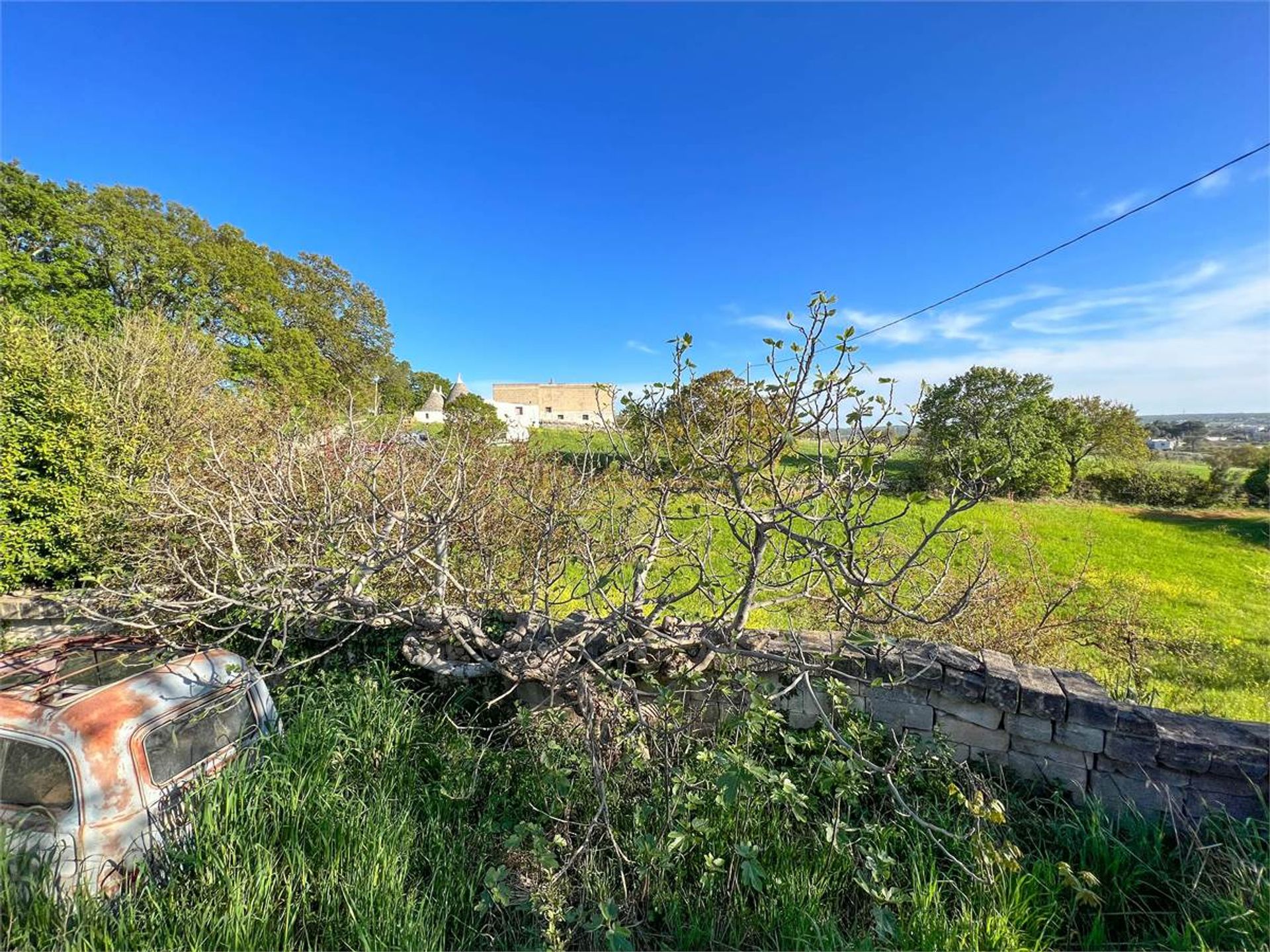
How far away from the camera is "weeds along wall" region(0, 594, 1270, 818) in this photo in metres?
2.57

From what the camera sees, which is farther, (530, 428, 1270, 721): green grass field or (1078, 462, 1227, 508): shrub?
(1078, 462, 1227, 508): shrub

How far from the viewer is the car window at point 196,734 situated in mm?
2533

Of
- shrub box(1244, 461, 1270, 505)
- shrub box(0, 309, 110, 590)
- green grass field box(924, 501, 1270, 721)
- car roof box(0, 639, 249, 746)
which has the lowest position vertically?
green grass field box(924, 501, 1270, 721)

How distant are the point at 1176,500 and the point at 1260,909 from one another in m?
20.7

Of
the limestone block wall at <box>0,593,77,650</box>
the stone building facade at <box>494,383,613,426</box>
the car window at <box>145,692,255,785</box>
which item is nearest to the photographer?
the car window at <box>145,692,255,785</box>

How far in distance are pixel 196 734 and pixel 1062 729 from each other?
17.2ft

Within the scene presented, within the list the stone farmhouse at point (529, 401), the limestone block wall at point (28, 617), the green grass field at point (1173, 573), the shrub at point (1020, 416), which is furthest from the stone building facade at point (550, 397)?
the limestone block wall at point (28, 617)

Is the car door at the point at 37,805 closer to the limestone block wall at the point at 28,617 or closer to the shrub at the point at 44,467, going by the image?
the limestone block wall at the point at 28,617

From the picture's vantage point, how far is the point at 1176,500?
51.3 feet

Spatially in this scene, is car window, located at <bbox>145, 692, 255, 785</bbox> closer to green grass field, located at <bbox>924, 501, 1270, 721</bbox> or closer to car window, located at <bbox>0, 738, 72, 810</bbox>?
car window, located at <bbox>0, 738, 72, 810</bbox>

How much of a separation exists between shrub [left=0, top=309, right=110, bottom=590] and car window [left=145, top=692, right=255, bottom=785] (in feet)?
14.5

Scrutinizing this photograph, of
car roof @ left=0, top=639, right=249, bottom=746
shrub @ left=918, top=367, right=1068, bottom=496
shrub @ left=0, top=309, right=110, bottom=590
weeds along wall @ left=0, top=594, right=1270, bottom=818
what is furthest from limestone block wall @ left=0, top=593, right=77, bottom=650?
shrub @ left=918, top=367, right=1068, bottom=496

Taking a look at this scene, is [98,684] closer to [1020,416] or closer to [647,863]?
[647,863]

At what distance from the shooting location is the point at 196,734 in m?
2.76
